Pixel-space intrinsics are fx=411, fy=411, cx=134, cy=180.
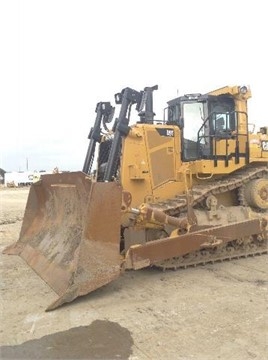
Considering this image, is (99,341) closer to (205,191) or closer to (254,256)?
(205,191)

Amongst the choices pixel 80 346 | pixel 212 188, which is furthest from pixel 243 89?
pixel 80 346

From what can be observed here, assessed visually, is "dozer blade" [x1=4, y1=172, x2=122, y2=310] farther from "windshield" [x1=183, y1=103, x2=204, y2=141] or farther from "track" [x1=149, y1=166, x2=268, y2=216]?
"windshield" [x1=183, y1=103, x2=204, y2=141]

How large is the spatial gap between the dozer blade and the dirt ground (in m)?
0.24

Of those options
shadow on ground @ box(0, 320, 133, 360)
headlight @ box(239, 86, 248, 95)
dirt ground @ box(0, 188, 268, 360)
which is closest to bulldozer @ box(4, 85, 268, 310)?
headlight @ box(239, 86, 248, 95)

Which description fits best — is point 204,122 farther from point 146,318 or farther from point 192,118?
point 146,318

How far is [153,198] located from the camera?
7.06 metres

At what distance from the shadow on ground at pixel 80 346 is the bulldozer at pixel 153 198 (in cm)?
77

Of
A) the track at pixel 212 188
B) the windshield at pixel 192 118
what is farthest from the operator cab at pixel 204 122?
A: the track at pixel 212 188

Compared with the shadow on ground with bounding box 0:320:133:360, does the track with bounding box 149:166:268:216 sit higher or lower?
higher

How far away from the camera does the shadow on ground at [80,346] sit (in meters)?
3.63

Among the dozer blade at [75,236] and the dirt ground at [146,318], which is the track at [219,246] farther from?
the dozer blade at [75,236]

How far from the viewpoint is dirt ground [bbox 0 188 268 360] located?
12.1ft

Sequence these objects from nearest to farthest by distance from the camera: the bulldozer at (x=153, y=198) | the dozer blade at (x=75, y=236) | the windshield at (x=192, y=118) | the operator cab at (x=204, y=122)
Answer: the dozer blade at (x=75, y=236)
the bulldozer at (x=153, y=198)
the operator cab at (x=204, y=122)
the windshield at (x=192, y=118)

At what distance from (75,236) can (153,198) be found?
5.97 feet
